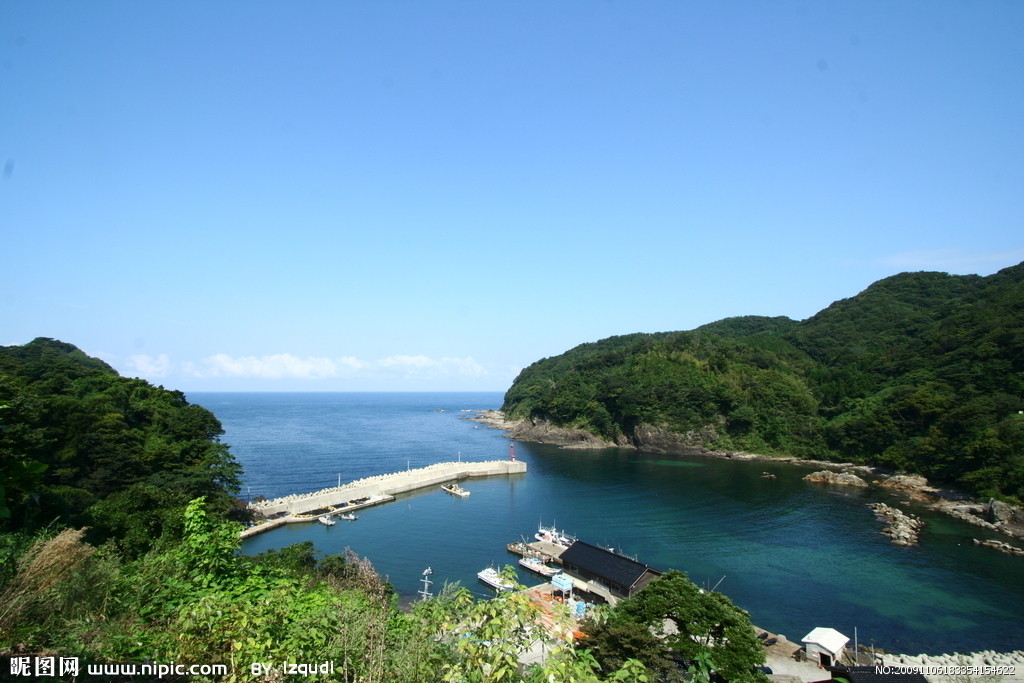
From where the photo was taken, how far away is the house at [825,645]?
14.8m

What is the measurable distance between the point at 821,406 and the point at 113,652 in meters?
65.5

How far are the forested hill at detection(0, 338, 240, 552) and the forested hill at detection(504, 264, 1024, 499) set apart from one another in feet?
141

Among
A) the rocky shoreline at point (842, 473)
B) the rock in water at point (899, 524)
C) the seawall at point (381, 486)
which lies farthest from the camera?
the seawall at point (381, 486)

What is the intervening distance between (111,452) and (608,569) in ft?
79.3

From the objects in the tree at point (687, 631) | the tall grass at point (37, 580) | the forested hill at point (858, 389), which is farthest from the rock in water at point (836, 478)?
the tall grass at point (37, 580)

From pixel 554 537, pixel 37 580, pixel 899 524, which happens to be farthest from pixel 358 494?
pixel 37 580

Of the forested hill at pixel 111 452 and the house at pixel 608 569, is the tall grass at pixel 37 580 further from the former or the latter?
the house at pixel 608 569

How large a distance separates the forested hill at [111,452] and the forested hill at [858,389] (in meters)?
42.9

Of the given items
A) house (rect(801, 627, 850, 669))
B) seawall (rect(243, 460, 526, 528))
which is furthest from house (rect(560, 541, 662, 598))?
seawall (rect(243, 460, 526, 528))

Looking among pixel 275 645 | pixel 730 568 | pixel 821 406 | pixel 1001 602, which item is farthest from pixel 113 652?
pixel 821 406

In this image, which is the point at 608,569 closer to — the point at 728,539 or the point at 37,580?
the point at 728,539

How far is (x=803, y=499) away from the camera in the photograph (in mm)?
36000

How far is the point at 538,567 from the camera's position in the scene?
77.8 feet

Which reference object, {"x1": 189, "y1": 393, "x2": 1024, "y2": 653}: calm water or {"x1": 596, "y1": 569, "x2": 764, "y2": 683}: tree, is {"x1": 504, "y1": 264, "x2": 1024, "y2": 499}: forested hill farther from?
{"x1": 596, "y1": 569, "x2": 764, "y2": 683}: tree
